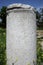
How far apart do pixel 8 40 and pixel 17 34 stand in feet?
0.55

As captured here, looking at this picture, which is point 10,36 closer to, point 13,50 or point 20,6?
point 13,50

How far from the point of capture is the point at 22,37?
9.51ft

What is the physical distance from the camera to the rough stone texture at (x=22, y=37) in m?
2.90

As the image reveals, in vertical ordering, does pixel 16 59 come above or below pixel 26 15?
below

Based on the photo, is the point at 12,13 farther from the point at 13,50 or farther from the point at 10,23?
the point at 13,50

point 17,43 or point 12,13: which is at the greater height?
point 12,13

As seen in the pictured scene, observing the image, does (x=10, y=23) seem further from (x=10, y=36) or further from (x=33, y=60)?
(x=33, y=60)

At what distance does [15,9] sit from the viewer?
2.96 m

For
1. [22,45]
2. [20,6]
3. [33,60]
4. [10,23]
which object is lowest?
[33,60]

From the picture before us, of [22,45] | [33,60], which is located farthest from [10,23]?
[33,60]

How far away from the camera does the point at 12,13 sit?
2965 mm

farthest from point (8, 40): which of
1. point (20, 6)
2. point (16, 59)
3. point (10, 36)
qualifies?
point (20, 6)

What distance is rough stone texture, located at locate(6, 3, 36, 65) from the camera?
290 cm

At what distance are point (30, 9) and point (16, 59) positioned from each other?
2.10 feet
